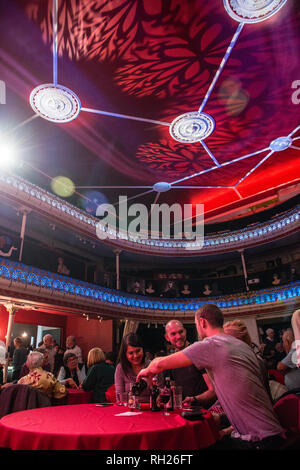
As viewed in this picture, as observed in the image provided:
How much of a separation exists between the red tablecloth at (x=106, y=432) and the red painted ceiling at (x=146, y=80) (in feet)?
19.3

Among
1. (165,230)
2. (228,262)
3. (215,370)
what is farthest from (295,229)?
(215,370)

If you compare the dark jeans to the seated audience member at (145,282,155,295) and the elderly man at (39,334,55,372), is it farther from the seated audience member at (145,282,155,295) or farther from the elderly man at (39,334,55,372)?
the seated audience member at (145,282,155,295)

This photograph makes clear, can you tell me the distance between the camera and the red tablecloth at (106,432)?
1479 mm

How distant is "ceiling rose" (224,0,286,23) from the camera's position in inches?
198

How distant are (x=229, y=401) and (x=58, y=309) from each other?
31.9ft

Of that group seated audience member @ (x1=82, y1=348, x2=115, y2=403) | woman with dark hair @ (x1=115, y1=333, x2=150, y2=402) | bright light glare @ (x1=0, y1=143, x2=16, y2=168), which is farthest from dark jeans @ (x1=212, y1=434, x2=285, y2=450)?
bright light glare @ (x1=0, y1=143, x2=16, y2=168)

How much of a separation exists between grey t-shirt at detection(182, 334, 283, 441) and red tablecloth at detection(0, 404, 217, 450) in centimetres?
19

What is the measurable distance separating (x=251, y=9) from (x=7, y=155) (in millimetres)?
7307

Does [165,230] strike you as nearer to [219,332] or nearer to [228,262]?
[228,262]

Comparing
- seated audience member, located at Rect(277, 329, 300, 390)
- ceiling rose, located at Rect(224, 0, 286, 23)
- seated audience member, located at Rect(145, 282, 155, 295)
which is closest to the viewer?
seated audience member, located at Rect(277, 329, 300, 390)

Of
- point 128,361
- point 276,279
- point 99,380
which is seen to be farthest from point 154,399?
point 276,279

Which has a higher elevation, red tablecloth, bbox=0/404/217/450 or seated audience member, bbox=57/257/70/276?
seated audience member, bbox=57/257/70/276

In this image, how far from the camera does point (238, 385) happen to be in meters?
1.77

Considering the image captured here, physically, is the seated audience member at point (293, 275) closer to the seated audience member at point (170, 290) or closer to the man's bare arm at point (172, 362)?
the seated audience member at point (170, 290)
